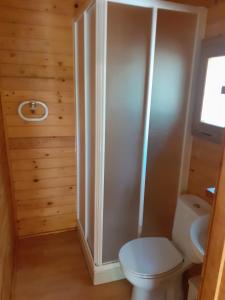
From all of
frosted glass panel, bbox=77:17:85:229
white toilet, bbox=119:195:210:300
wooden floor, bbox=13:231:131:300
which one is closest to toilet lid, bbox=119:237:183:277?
white toilet, bbox=119:195:210:300

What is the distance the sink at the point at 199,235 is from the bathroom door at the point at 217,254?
0.41 m

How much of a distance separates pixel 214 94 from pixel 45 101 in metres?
1.42

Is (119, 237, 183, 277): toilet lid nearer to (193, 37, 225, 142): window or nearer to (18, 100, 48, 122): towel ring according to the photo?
(193, 37, 225, 142): window

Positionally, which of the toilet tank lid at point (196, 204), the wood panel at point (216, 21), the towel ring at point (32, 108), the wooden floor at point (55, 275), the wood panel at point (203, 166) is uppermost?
the wood panel at point (216, 21)

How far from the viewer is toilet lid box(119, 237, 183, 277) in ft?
5.15

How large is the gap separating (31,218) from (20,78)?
1376 mm

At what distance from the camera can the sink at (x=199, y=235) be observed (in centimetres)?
117

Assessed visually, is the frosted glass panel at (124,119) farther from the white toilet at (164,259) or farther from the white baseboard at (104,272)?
the white toilet at (164,259)

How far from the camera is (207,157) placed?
1733 mm

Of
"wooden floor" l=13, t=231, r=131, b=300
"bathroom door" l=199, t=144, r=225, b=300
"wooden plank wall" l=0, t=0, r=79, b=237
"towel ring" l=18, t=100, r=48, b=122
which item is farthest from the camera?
"towel ring" l=18, t=100, r=48, b=122

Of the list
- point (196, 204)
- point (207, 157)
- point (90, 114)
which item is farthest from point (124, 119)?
point (196, 204)

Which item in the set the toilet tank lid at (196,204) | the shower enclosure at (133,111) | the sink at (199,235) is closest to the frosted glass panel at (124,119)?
the shower enclosure at (133,111)

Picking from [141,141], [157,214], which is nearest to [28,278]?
[157,214]

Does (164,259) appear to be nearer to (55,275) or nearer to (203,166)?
(203,166)
